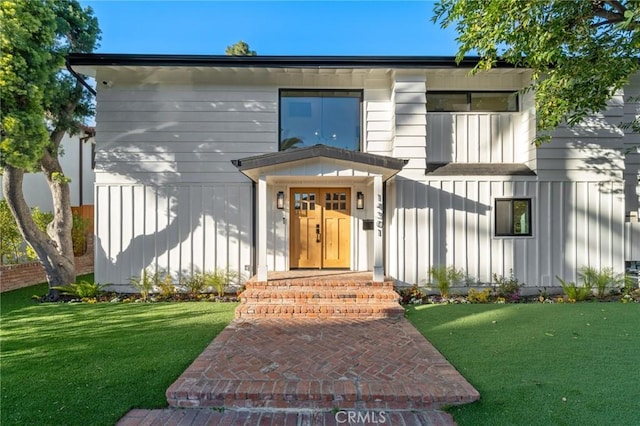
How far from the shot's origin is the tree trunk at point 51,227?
6.88m

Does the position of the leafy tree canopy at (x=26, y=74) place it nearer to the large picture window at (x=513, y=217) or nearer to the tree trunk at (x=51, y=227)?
the tree trunk at (x=51, y=227)

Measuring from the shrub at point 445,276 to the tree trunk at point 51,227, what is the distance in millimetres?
8384

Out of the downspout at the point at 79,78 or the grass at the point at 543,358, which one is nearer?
the grass at the point at 543,358

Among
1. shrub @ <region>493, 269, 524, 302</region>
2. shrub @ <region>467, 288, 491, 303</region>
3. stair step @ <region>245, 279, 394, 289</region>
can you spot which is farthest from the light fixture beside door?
shrub @ <region>493, 269, 524, 302</region>

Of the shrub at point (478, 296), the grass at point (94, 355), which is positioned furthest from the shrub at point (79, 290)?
the shrub at point (478, 296)

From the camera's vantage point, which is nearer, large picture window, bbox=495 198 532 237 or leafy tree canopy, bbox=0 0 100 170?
leafy tree canopy, bbox=0 0 100 170

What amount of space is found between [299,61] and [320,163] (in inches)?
101

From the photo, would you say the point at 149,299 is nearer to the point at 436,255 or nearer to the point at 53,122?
the point at 53,122

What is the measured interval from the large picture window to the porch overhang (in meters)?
2.99

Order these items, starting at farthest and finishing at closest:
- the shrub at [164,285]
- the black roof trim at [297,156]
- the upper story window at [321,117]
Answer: the upper story window at [321,117] < the shrub at [164,285] < the black roof trim at [297,156]

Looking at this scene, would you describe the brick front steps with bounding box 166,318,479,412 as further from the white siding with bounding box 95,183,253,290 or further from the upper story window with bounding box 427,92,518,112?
the upper story window with bounding box 427,92,518,112

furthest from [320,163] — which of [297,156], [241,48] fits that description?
[241,48]

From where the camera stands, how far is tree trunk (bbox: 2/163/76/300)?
6875 millimetres

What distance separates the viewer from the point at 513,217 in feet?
24.0
